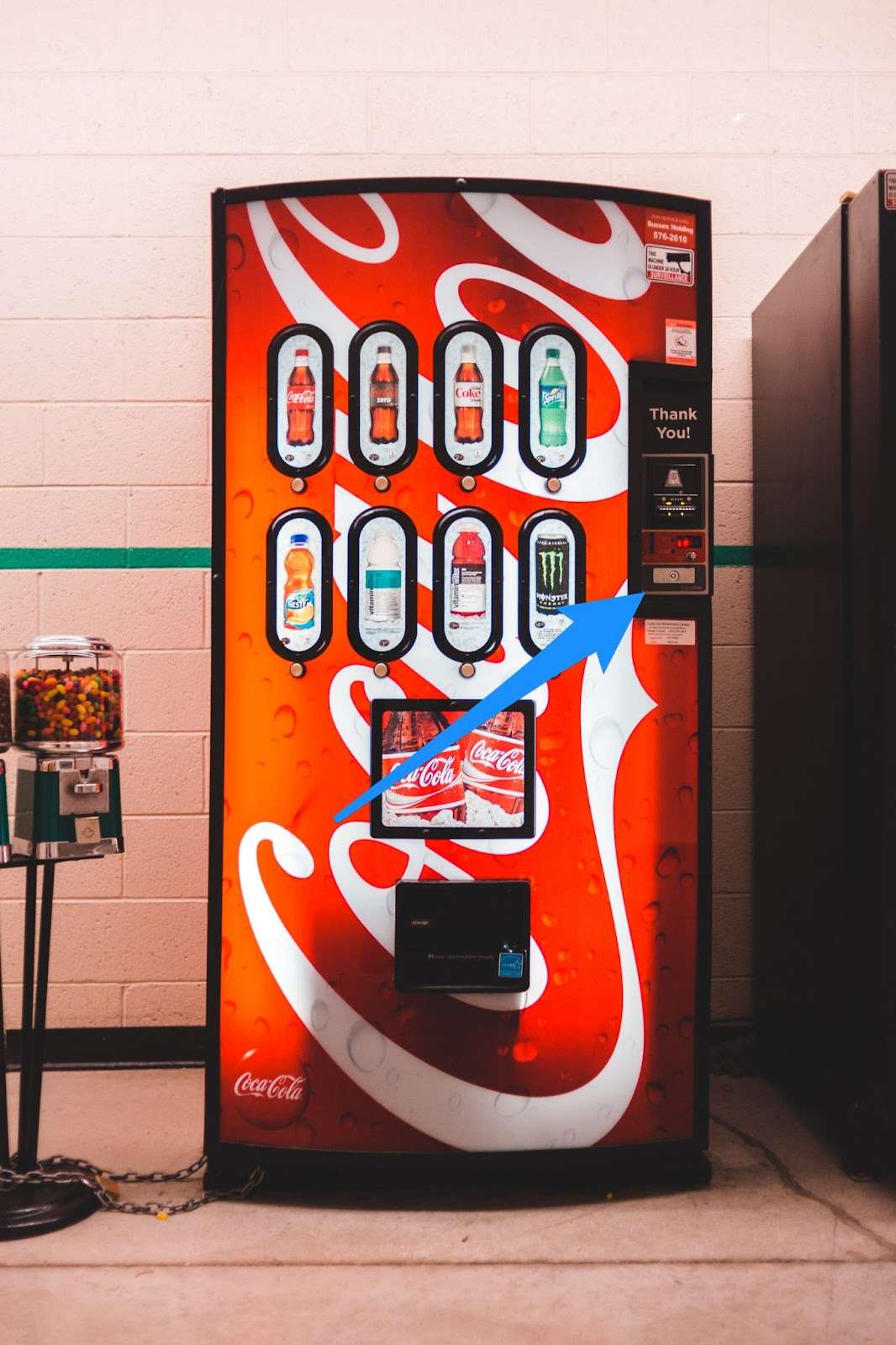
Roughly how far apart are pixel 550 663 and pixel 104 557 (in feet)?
4.41

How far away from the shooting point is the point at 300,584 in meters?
1.95

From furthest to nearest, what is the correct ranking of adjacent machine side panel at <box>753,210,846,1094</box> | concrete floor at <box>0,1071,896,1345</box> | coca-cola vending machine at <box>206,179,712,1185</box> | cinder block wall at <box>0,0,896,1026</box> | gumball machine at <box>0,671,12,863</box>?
1. cinder block wall at <box>0,0,896,1026</box>
2. adjacent machine side panel at <box>753,210,846,1094</box>
3. coca-cola vending machine at <box>206,179,712,1185</box>
4. gumball machine at <box>0,671,12,863</box>
5. concrete floor at <box>0,1071,896,1345</box>

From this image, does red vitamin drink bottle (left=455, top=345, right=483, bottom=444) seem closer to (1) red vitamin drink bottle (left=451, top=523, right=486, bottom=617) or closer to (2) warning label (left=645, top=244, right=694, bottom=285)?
(1) red vitamin drink bottle (left=451, top=523, right=486, bottom=617)

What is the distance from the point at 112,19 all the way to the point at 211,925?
7.66 feet

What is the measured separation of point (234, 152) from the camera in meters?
2.66

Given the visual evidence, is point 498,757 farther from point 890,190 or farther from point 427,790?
point 890,190

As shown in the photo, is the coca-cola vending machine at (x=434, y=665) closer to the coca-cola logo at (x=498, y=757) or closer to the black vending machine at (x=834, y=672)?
the coca-cola logo at (x=498, y=757)

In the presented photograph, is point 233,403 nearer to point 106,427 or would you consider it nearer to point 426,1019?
point 106,427

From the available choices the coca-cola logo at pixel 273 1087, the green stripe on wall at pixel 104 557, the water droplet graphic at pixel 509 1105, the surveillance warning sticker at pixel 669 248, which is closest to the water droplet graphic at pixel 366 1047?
the coca-cola logo at pixel 273 1087

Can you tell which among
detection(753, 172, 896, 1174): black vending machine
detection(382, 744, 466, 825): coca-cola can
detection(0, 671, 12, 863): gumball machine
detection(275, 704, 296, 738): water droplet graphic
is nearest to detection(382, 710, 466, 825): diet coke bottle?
detection(382, 744, 466, 825): coca-cola can

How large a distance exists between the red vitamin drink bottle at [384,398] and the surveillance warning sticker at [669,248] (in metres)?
0.54

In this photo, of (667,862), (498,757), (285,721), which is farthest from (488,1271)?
(285,721)

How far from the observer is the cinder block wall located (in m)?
2.65

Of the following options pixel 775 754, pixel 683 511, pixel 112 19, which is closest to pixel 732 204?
pixel 683 511
